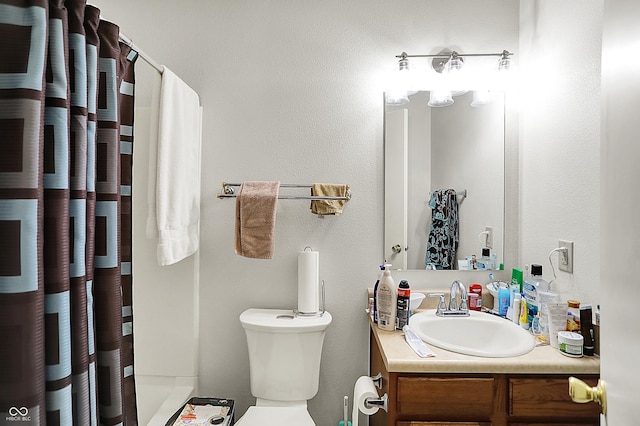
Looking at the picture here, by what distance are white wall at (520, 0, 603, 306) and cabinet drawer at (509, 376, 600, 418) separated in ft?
1.13

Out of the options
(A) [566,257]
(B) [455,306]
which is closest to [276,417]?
(B) [455,306]

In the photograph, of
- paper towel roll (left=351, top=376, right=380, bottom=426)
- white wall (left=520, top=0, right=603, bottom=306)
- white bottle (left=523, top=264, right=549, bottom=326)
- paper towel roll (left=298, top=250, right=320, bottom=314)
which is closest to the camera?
white wall (left=520, top=0, right=603, bottom=306)

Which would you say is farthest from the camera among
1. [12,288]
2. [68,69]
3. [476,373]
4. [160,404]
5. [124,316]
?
[160,404]

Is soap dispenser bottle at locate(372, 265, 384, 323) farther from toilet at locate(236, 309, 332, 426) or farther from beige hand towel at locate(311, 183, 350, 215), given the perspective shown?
beige hand towel at locate(311, 183, 350, 215)

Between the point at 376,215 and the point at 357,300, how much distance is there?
434mm

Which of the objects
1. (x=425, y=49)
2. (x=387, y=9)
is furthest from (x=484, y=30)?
(x=387, y=9)

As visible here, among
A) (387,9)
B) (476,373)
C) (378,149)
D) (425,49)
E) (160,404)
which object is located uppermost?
(387,9)

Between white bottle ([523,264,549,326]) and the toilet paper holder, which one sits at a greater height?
white bottle ([523,264,549,326])

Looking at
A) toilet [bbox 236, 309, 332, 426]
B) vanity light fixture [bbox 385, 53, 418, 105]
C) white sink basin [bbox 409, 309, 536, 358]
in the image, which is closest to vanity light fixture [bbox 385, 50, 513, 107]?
vanity light fixture [bbox 385, 53, 418, 105]

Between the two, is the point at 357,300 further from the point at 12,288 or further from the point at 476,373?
the point at 12,288

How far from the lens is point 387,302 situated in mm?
1795

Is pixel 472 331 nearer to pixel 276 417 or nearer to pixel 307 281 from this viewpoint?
pixel 307 281

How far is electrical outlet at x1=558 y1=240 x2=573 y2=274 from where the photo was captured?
5.42 feet

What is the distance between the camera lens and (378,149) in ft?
6.84
